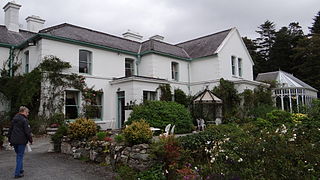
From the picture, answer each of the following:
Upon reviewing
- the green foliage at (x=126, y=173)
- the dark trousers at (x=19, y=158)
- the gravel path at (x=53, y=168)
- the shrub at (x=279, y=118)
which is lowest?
the gravel path at (x=53, y=168)

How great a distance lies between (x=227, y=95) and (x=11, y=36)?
17.0m

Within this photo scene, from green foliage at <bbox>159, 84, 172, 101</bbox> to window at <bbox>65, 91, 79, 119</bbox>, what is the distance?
19.6 feet

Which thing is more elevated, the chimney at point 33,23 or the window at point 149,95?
the chimney at point 33,23

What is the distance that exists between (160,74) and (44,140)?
1033 cm

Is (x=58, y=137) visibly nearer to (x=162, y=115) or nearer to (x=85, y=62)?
(x=162, y=115)

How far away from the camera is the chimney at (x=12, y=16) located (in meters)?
19.1

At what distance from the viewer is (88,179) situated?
6.12 meters

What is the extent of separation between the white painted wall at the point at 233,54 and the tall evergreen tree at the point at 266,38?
84.9 feet

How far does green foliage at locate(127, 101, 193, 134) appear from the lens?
13349mm

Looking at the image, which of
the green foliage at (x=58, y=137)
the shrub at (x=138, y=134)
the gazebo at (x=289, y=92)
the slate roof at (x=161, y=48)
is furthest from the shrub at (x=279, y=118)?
the gazebo at (x=289, y=92)

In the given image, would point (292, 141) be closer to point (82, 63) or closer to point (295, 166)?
point (295, 166)

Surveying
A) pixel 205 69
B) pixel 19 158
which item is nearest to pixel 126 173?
pixel 19 158

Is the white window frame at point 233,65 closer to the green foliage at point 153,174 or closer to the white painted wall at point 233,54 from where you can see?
the white painted wall at point 233,54

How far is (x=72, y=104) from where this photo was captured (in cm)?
1611
